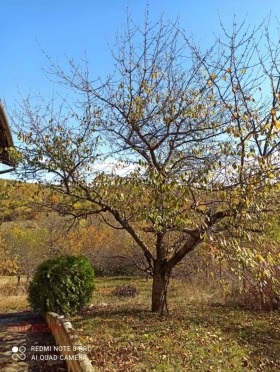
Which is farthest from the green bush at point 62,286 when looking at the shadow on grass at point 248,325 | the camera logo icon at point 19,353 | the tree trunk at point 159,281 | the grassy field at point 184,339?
the shadow on grass at point 248,325

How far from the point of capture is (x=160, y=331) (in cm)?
655

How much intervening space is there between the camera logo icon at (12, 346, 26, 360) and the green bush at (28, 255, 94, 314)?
2.46 metres

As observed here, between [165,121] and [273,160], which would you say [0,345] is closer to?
[165,121]

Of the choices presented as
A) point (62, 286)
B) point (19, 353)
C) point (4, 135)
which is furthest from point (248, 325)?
point (4, 135)

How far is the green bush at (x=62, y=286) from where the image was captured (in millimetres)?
8258

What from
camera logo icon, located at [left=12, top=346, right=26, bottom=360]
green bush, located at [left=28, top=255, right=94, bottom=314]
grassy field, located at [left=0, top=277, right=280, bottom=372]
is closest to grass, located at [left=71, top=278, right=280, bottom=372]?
grassy field, located at [left=0, top=277, right=280, bottom=372]

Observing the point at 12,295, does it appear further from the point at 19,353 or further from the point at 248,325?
the point at 248,325

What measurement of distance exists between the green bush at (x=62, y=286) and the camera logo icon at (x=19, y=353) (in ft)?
8.08

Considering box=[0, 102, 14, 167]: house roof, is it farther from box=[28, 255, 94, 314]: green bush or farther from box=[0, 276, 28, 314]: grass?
box=[0, 276, 28, 314]: grass

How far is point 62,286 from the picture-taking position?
839 centimetres

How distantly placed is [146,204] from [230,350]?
114 inches

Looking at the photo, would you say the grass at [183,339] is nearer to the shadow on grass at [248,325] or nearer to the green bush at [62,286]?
the shadow on grass at [248,325]

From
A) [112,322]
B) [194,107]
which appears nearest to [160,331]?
[112,322]

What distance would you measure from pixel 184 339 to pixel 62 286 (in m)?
3.57
